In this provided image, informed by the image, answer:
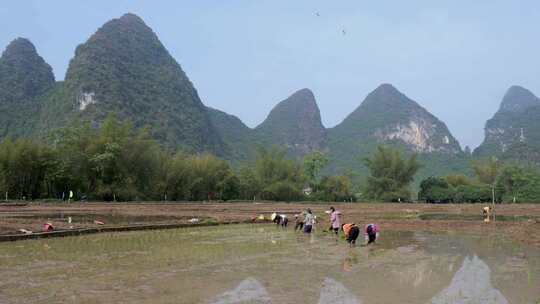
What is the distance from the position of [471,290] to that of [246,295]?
402 centimetres

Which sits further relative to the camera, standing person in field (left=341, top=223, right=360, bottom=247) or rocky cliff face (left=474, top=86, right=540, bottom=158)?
rocky cliff face (left=474, top=86, right=540, bottom=158)

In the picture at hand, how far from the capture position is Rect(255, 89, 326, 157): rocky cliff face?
17075 centimetres

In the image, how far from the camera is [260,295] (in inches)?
321

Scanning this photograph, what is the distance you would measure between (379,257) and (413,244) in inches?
166

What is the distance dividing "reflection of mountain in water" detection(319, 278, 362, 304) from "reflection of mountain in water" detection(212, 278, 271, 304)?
935mm

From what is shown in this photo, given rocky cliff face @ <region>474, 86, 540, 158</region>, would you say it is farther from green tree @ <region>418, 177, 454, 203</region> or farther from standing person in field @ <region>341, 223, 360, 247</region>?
standing person in field @ <region>341, 223, 360, 247</region>

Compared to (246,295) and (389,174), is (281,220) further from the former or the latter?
(389,174)

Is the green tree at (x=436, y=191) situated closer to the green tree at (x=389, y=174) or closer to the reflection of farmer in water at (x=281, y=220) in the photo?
the green tree at (x=389, y=174)

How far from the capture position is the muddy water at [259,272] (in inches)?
317

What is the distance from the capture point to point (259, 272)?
10.6m

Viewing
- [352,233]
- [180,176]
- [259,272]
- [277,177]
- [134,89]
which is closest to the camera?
[259,272]

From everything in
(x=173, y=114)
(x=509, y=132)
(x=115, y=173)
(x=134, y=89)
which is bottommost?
(x=115, y=173)

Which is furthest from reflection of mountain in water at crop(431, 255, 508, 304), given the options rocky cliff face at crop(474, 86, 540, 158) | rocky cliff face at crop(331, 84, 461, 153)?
rocky cliff face at crop(331, 84, 461, 153)

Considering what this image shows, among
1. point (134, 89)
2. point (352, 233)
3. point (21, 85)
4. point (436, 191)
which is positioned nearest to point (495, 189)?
point (436, 191)
